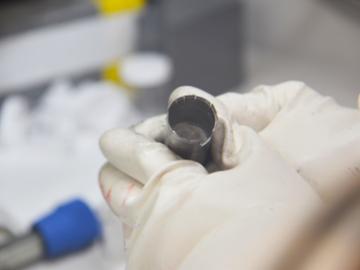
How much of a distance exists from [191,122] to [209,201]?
2.2 inches

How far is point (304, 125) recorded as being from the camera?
17.5 inches

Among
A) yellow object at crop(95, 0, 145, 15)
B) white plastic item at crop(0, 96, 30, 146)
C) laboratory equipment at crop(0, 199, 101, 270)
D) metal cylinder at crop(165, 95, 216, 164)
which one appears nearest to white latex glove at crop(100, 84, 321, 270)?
metal cylinder at crop(165, 95, 216, 164)

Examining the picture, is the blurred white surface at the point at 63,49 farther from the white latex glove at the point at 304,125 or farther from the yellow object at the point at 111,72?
the white latex glove at the point at 304,125

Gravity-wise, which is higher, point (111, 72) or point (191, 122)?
point (191, 122)

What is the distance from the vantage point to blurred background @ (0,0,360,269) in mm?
1087

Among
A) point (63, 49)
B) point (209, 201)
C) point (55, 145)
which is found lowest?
point (55, 145)

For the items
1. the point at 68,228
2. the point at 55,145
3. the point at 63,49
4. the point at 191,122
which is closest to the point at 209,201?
the point at 191,122

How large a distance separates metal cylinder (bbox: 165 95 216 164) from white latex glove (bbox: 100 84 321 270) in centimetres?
1

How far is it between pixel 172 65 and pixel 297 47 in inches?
17.8

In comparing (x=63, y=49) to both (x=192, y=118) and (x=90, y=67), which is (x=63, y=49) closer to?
(x=90, y=67)

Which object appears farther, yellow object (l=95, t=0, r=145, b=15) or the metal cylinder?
yellow object (l=95, t=0, r=145, b=15)

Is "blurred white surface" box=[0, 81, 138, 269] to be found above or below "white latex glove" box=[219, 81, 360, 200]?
below

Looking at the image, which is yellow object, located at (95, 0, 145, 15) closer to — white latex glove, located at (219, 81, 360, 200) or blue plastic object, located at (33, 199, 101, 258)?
blue plastic object, located at (33, 199, 101, 258)

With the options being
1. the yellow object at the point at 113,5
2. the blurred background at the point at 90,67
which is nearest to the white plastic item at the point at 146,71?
the blurred background at the point at 90,67
